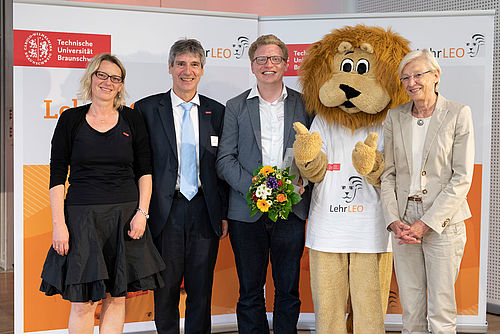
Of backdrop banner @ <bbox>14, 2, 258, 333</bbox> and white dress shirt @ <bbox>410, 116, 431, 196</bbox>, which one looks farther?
backdrop banner @ <bbox>14, 2, 258, 333</bbox>

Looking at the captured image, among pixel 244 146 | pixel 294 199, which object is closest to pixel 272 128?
pixel 244 146

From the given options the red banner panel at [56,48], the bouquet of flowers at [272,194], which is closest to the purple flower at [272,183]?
the bouquet of flowers at [272,194]

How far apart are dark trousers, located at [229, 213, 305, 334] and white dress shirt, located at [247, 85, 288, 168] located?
1.07 ft

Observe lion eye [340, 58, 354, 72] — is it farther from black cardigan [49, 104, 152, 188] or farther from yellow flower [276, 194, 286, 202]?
black cardigan [49, 104, 152, 188]

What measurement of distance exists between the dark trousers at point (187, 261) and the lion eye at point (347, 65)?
1.05 meters

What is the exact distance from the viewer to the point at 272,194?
251 cm

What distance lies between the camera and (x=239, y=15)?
3.52 meters

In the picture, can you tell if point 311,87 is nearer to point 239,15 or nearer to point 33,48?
point 239,15

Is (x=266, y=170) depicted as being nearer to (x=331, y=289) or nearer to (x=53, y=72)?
(x=331, y=289)

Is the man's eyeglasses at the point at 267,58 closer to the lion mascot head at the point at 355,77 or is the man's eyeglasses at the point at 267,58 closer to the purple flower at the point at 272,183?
the lion mascot head at the point at 355,77

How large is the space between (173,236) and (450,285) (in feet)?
4.75

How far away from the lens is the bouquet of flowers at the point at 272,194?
Result: 251 cm

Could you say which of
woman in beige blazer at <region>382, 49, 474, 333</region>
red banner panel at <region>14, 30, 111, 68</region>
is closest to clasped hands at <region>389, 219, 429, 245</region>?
woman in beige blazer at <region>382, 49, 474, 333</region>

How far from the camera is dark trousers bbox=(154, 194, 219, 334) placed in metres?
2.75
